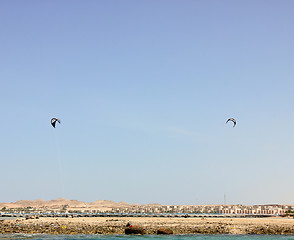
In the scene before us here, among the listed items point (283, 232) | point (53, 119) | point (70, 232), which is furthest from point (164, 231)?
point (53, 119)

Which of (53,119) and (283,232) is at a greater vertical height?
(53,119)

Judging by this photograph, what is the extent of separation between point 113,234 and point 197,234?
12009 mm

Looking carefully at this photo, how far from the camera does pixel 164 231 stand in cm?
4959

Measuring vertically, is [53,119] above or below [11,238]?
above

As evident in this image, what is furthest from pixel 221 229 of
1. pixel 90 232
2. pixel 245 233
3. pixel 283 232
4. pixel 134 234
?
pixel 90 232

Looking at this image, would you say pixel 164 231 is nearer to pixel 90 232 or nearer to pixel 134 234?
pixel 134 234

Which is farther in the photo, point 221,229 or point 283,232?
point 221,229

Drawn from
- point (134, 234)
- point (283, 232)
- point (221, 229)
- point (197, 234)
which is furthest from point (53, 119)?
point (283, 232)

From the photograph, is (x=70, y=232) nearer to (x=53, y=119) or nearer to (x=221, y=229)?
(x=53, y=119)

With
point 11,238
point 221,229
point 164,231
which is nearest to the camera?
point 11,238

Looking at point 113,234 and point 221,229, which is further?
point 221,229

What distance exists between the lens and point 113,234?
49.8 meters

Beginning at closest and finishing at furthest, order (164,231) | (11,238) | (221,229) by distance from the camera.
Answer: (11,238) → (164,231) → (221,229)

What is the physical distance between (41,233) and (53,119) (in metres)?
17.0
